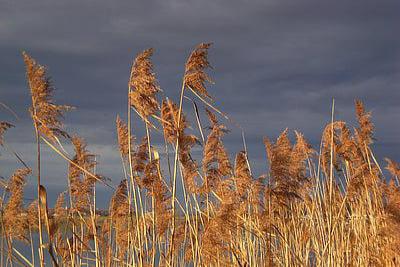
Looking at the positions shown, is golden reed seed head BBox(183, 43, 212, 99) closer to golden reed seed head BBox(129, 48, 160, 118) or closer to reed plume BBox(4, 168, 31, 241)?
golden reed seed head BBox(129, 48, 160, 118)

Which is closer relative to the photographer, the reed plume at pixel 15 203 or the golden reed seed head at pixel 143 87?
the golden reed seed head at pixel 143 87

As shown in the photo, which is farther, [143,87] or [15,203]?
[15,203]

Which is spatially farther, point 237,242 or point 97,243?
point 237,242

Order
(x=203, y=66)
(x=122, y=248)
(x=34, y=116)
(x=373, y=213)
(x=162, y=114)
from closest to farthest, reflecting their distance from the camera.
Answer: (x=34, y=116) → (x=203, y=66) → (x=162, y=114) → (x=122, y=248) → (x=373, y=213)

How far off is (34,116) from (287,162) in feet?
6.95

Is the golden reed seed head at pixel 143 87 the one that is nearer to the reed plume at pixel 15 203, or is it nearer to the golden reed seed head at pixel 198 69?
the golden reed seed head at pixel 198 69

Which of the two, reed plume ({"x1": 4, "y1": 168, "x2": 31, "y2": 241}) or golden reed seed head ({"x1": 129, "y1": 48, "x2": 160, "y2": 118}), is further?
reed plume ({"x1": 4, "y1": 168, "x2": 31, "y2": 241})

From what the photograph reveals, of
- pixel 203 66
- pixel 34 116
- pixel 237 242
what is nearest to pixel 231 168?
pixel 237 242

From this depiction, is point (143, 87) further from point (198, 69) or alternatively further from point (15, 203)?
point (15, 203)

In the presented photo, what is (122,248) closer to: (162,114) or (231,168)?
(231,168)

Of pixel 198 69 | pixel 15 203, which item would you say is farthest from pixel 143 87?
pixel 15 203

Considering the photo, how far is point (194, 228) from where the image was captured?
5.17 metres

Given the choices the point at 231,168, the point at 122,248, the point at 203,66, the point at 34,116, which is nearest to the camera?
the point at 34,116

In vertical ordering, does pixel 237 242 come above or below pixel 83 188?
below
